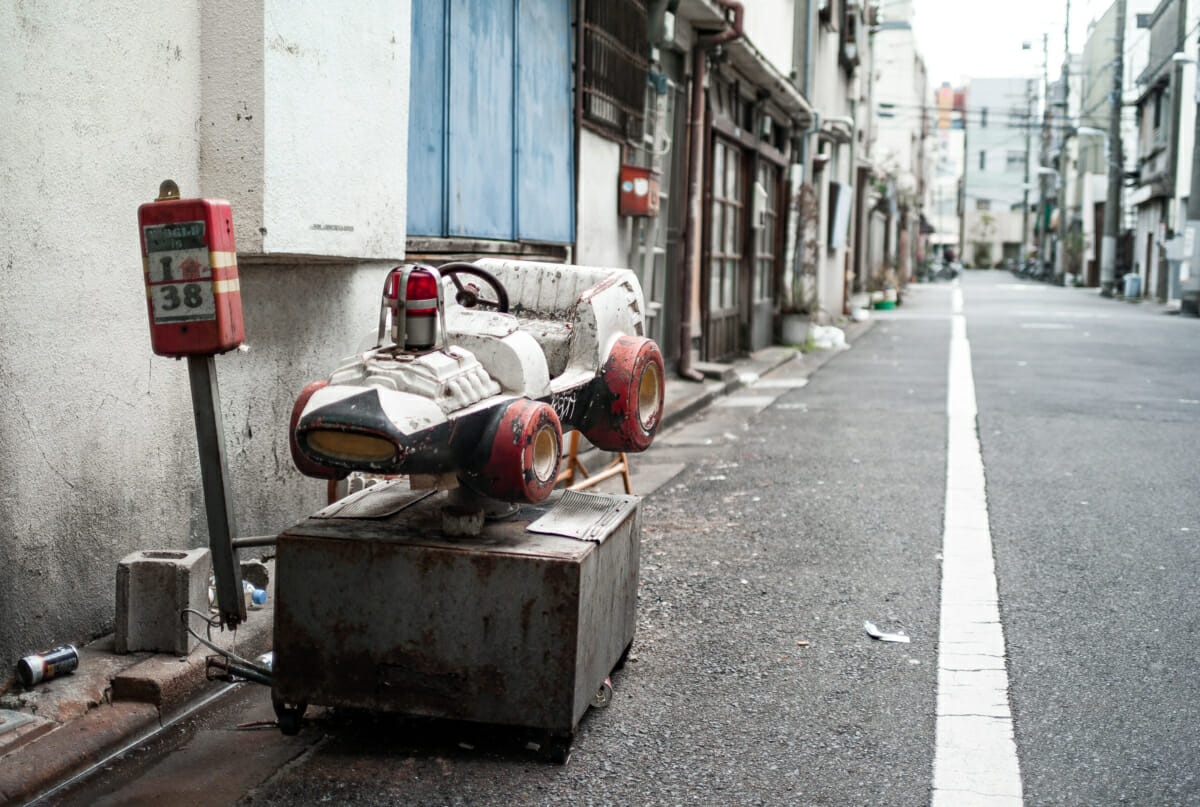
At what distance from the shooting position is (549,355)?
4.36 metres

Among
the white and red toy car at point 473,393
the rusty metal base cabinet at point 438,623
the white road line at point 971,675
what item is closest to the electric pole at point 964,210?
the white road line at point 971,675

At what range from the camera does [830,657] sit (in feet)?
14.2

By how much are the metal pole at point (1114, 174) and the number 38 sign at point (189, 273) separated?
150 ft

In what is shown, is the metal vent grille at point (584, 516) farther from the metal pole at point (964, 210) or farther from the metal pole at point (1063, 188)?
the metal pole at point (964, 210)

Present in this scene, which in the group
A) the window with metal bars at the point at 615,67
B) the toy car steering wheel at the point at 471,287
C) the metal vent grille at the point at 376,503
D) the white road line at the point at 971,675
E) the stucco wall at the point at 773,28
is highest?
the stucco wall at the point at 773,28

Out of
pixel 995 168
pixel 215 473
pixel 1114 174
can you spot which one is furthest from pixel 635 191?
pixel 995 168

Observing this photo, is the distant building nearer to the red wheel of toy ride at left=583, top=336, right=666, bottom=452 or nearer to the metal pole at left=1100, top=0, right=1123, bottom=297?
the metal pole at left=1100, top=0, right=1123, bottom=297

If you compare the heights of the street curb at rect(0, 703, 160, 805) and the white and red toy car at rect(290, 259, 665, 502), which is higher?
the white and red toy car at rect(290, 259, 665, 502)

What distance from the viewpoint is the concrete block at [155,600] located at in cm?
385

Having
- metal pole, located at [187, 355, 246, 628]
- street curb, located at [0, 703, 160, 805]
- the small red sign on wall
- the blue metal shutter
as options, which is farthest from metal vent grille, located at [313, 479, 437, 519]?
the small red sign on wall

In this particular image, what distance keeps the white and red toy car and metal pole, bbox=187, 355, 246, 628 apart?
24 cm

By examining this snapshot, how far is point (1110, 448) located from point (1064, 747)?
5786 millimetres

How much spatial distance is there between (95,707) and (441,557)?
1211mm

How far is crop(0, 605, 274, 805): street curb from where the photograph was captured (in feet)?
10.2
